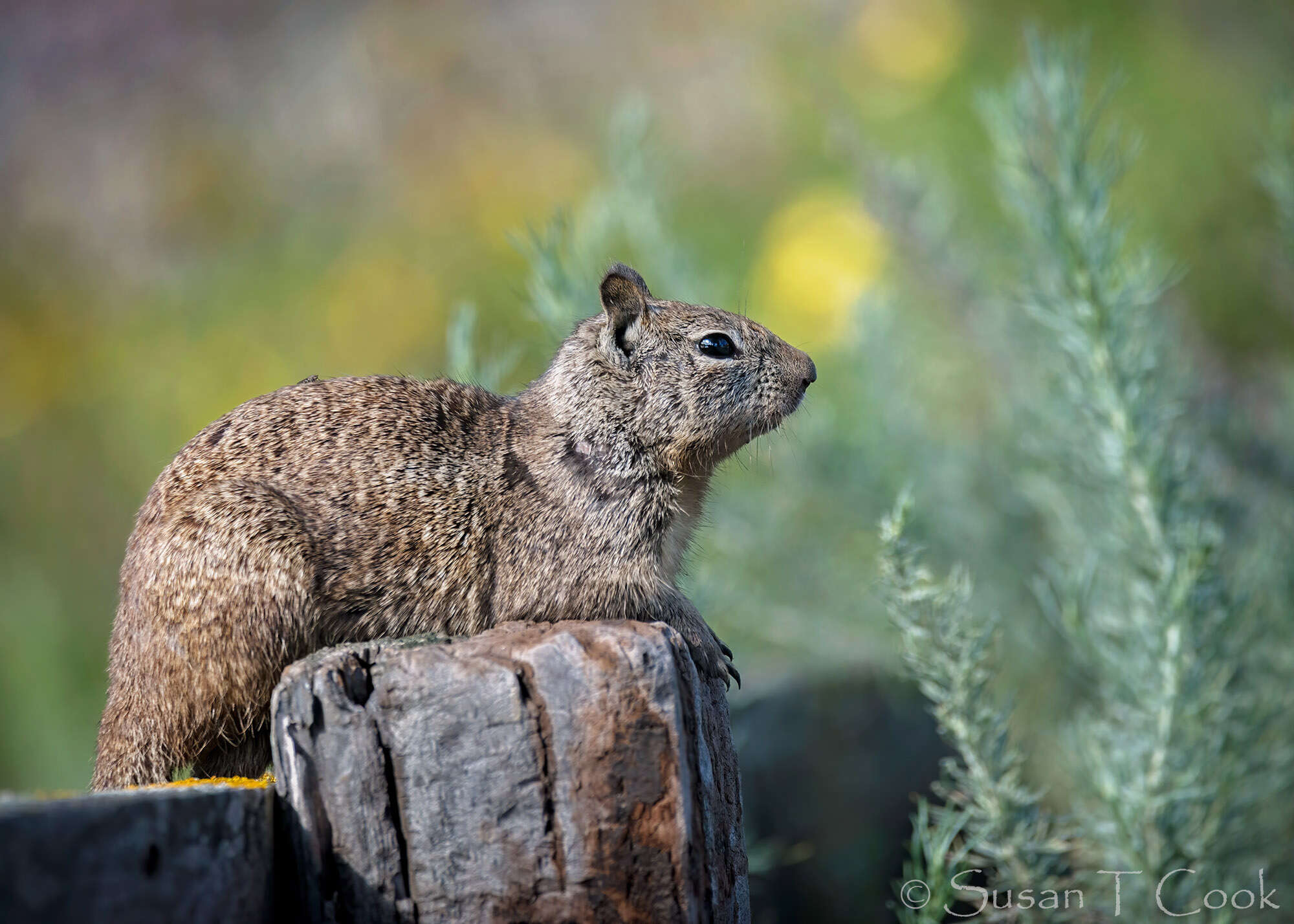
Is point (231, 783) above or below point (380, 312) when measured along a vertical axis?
below

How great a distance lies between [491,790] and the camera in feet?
5.19

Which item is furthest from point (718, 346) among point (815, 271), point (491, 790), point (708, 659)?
point (815, 271)

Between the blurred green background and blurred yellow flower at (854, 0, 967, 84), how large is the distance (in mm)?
22

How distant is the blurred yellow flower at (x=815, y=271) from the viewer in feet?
19.5

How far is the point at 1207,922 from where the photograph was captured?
3.00 m

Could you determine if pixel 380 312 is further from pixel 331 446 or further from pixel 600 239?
pixel 331 446

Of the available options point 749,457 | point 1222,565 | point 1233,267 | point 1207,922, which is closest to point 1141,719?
point 1207,922

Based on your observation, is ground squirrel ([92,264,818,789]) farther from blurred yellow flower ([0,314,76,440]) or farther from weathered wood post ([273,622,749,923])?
blurred yellow flower ([0,314,76,440])

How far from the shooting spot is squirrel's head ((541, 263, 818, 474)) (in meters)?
2.38

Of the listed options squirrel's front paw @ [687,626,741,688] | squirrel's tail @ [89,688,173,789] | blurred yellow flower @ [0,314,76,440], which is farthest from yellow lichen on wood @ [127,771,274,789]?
blurred yellow flower @ [0,314,76,440]

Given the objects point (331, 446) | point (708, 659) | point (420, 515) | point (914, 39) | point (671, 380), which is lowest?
point (708, 659)

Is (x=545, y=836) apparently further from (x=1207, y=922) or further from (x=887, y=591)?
(x=1207, y=922)

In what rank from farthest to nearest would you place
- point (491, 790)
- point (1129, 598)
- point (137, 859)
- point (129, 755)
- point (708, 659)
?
point (1129, 598) → point (708, 659) → point (129, 755) → point (491, 790) → point (137, 859)

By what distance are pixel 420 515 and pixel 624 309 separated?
0.69m
